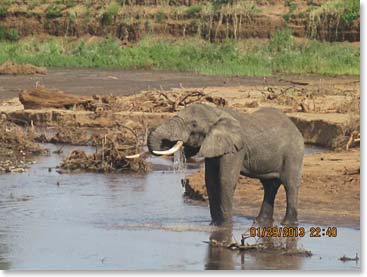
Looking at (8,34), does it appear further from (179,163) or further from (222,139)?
(222,139)

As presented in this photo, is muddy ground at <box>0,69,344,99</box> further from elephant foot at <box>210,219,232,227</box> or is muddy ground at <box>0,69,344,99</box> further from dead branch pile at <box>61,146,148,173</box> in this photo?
elephant foot at <box>210,219,232,227</box>

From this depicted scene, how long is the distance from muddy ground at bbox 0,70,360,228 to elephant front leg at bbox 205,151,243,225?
1.33 meters

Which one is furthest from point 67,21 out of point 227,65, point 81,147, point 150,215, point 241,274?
point 241,274

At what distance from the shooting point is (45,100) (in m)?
26.8

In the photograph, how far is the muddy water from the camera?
10.9 meters

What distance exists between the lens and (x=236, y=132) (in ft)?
39.5

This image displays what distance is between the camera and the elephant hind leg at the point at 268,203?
41.8 ft

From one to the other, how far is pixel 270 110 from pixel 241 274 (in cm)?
378

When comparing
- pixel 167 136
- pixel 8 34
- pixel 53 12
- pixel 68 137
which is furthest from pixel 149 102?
pixel 8 34

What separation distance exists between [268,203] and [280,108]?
1316cm

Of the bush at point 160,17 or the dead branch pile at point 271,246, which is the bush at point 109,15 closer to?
the bush at point 160,17

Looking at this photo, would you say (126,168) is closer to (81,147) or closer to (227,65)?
(81,147)

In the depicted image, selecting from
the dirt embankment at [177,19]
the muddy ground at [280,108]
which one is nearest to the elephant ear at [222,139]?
the muddy ground at [280,108]

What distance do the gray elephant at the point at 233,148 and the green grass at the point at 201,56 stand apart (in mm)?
30557
